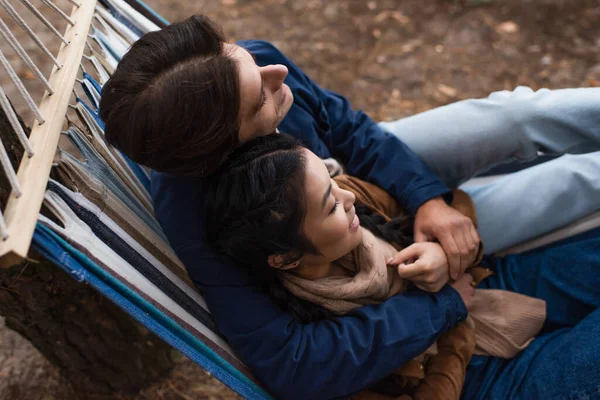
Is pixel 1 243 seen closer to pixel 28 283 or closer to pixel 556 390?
pixel 28 283

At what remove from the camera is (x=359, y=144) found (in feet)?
6.03

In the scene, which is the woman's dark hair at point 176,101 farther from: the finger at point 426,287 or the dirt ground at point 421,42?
the dirt ground at point 421,42

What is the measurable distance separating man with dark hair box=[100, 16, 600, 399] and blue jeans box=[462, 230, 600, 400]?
10 centimetres

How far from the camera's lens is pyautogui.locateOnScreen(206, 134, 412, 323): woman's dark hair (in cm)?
130

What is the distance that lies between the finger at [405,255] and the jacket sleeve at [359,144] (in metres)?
0.18

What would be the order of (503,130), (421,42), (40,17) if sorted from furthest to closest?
(421,42), (503,130), (40,17)


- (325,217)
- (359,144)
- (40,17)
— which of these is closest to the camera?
(325,217)

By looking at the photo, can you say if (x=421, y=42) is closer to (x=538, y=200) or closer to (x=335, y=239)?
(x=538, y=200)

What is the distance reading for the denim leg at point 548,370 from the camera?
1363 millimetres

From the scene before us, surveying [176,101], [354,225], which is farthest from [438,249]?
[176,101]

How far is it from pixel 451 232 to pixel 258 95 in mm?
692

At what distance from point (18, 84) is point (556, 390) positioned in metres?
1.44

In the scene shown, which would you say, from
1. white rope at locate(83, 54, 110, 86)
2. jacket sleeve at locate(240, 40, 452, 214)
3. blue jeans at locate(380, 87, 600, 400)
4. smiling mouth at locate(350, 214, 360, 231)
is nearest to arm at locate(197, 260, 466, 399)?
smiling mouth at locate(350, 214, 360, 231)

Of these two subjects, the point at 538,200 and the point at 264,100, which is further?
the point at 538,200
